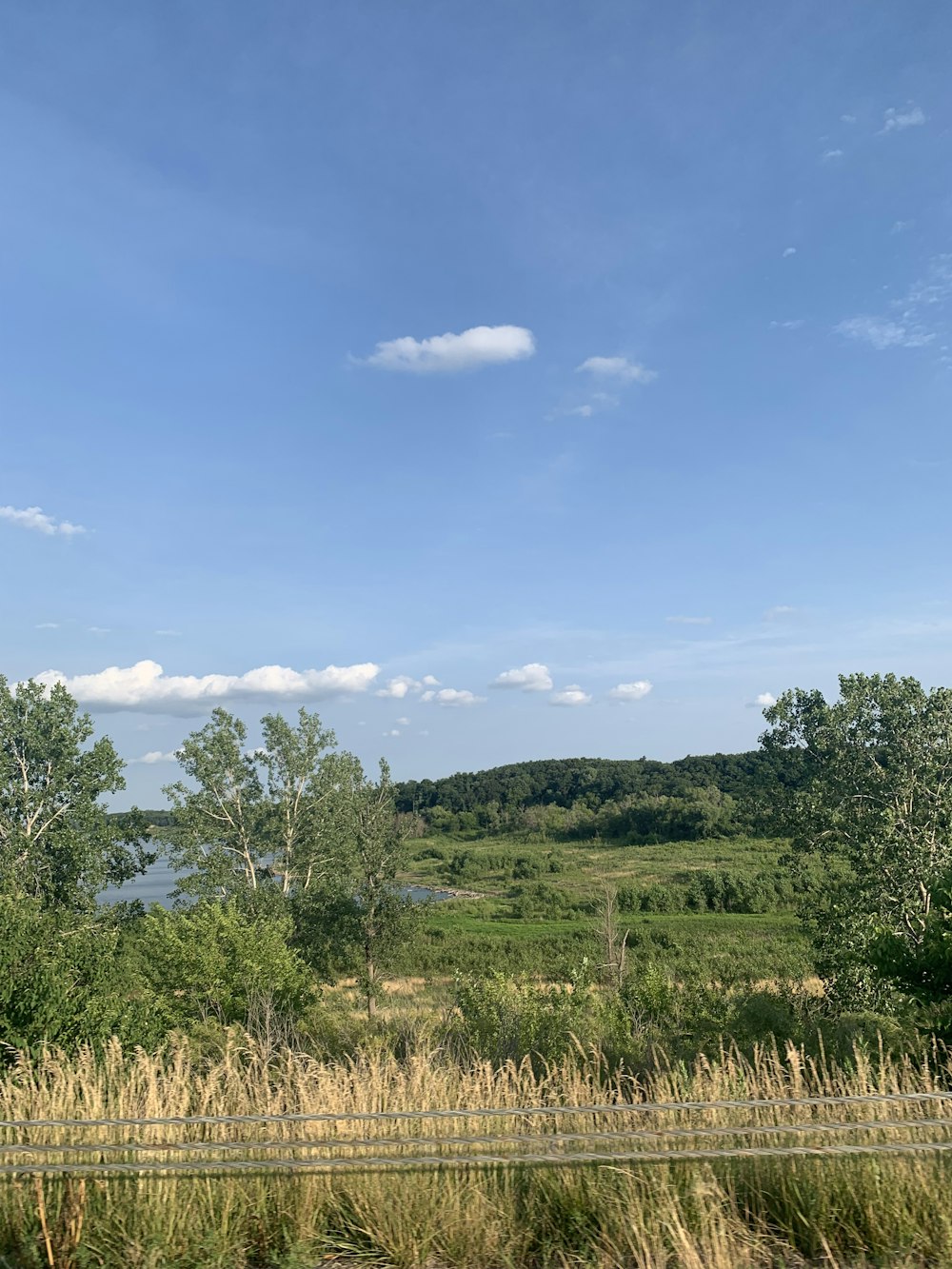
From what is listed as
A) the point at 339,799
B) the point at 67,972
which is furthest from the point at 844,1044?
the point at 339,799

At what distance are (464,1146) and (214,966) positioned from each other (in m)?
19.8

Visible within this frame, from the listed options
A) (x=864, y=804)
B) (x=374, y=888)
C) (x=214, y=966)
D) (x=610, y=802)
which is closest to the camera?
(x=864, y=804)

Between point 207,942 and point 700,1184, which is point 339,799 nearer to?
point 207,942

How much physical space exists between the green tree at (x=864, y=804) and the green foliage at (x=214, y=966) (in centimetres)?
1388

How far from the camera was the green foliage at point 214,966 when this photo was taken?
21641 millimetres

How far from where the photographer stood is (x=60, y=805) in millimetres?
31219

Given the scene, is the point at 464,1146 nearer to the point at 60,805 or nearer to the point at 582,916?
the point at 60,805

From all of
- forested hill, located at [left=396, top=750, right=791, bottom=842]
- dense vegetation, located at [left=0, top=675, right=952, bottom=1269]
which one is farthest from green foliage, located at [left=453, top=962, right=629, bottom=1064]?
forested hill, located at [left=396, top=750, right=791, bottom=842]

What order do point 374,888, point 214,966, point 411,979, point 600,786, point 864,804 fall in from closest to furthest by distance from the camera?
point 864,804 → point 214,966 → point 374,888 → point 411,979 → point 600,786

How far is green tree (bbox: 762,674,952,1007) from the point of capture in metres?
17.0

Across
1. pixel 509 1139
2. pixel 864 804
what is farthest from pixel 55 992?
pixel 864 804

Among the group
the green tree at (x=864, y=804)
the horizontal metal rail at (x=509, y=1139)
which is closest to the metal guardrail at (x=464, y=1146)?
the horizontal metal rail at (x=509, y=1139)

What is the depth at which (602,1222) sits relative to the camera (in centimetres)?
407

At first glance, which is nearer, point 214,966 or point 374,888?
point 214,966
